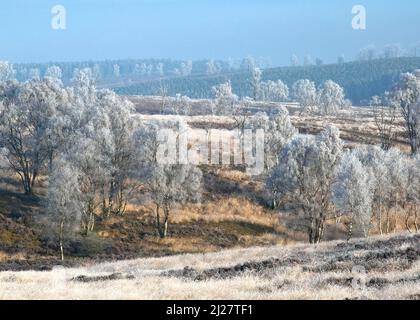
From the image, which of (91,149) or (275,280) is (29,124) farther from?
(275,280)

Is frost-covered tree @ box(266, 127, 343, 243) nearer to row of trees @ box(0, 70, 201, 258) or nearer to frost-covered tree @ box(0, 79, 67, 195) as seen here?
row of trees @ box(0, 70, 201, 258)

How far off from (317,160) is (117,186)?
25.7 metres

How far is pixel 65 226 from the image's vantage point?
199 feet

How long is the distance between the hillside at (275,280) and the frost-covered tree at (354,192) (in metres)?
25.1

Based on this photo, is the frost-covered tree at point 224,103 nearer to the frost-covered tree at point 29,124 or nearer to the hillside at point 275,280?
the frost-covered tree at point 29,124

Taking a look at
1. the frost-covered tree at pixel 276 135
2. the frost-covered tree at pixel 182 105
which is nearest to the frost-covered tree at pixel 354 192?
the frost-covered tree at pixel 276 135

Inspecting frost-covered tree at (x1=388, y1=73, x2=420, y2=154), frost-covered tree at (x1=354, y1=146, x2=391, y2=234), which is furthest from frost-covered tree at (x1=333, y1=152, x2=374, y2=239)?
frost-covered tree at (x1=388, y1=73, x2=420, y2=154)

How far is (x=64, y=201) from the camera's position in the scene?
59.1 m

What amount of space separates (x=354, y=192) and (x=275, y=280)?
40.1 meters

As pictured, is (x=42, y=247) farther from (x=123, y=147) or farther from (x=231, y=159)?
(x=231, y=159)

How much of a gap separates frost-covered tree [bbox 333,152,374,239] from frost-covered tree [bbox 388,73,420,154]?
3641 cm

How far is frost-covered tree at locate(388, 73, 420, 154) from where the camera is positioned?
9694 cm
